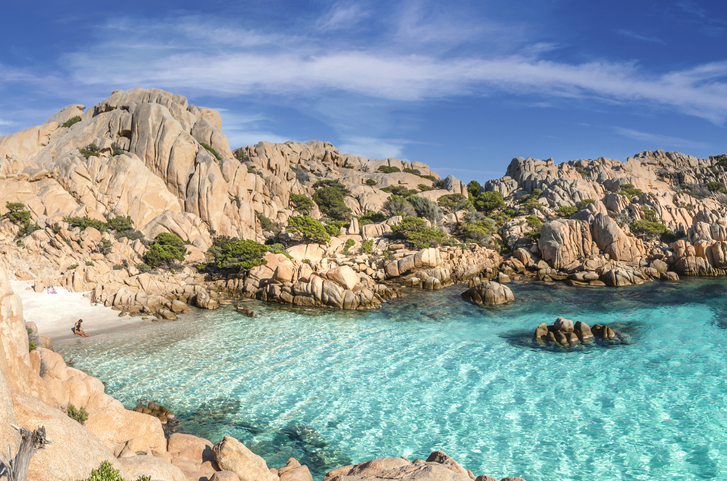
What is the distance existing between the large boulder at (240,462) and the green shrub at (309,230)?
147ft

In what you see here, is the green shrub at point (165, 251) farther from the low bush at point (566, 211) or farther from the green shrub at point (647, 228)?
the green shrub at point (647, 228)

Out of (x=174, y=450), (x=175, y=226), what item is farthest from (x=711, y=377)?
(x=175, y=226)

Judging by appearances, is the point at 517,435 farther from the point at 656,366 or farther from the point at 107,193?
the point at 107,193

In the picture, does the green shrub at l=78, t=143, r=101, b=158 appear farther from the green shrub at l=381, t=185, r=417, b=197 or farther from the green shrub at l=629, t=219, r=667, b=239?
the green shrub at l=629, t=219, r=667, b=239

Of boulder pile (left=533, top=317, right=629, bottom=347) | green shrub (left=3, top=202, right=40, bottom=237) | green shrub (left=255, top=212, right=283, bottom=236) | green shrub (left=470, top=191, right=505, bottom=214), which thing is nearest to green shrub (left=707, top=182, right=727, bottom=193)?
green shrub (left=470, top=191, right=505, bottom=214)

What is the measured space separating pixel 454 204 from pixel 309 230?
38773mm

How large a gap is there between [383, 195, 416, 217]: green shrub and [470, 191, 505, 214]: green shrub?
18916 mm

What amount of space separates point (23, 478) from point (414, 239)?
53.6 metres

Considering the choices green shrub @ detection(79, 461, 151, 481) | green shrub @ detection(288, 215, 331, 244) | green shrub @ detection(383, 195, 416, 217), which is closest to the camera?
green shrub @ detection(79, 461, 151, 481)

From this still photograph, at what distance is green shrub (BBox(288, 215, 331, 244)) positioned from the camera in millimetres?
55259

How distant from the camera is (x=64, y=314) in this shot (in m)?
30.3

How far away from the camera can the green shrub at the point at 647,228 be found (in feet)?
197

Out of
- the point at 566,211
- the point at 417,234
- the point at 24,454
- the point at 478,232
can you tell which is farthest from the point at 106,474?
the point at 566,211

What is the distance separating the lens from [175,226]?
177 ft
